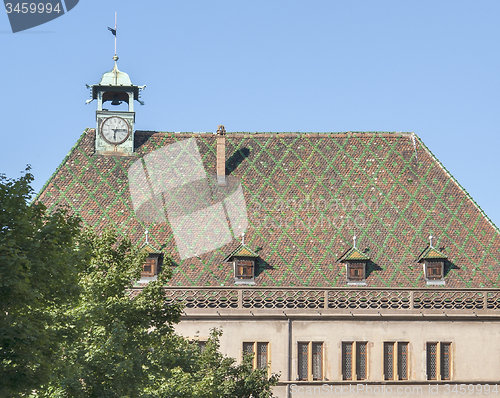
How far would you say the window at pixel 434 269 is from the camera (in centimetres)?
3925

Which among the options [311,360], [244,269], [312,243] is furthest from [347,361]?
[244,269]

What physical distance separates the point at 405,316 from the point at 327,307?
10.9 ft

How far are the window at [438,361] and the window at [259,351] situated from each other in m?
6.86

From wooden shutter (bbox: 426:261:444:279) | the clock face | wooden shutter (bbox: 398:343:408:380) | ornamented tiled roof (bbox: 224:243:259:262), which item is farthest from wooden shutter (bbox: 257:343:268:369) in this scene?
the clock face

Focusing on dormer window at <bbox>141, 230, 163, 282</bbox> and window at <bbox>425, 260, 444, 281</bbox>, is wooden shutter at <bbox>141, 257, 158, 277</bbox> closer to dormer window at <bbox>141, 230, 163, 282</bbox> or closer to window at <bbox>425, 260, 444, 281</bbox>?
dormer window at <bbox>141, 230, 163, 282</bbox>

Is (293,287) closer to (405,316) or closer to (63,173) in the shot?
(405,316)

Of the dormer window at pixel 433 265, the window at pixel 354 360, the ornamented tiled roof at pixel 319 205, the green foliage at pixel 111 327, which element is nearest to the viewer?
the green foliage at pixel 111 327

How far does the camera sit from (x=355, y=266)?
39.1 meters

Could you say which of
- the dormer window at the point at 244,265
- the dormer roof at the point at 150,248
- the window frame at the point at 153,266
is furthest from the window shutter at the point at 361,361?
the dormer roof at the point at 150,248

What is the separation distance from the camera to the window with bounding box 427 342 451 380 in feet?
127

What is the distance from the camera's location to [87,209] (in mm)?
40469

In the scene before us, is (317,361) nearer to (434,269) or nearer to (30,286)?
(434,269)

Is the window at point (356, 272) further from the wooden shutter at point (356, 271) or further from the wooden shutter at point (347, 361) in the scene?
the wooden shutter at point (347, 361)

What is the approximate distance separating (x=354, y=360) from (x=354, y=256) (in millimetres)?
4338
